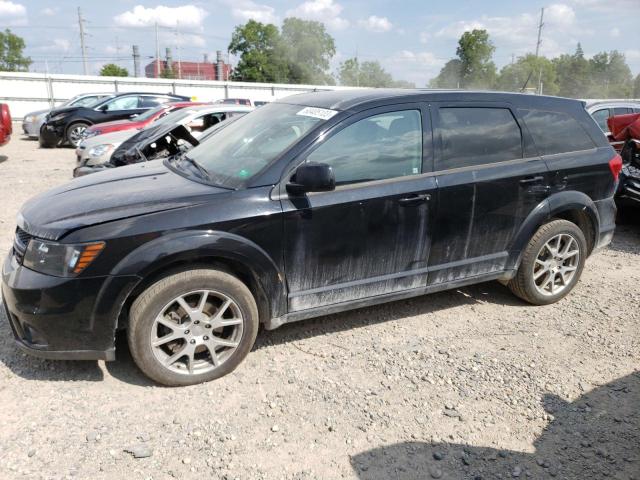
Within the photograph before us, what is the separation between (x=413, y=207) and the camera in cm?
365

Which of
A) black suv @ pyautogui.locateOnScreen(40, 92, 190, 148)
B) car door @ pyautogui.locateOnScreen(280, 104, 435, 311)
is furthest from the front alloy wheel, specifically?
black suv @ pyautogui.locateOnScreen(40, 92, 190, 148)

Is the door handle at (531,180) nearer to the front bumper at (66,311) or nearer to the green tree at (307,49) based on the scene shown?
the front bumper at (66,311)

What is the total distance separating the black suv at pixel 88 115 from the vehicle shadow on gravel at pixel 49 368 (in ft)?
38.6

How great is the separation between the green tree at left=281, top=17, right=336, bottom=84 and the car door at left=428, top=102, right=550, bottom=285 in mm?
65747

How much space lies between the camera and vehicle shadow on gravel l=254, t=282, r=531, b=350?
3.93m

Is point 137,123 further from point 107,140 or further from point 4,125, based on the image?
point 4,125

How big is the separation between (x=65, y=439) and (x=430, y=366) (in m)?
2.26

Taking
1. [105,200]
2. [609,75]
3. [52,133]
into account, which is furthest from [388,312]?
[609,75]

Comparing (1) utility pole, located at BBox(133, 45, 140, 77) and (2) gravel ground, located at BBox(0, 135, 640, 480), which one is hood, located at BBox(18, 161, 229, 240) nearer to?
(2) gravel ground, located at BBox(0, 135, 640, 480)

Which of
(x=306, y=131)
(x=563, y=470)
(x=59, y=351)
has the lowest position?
(x=563, y=470)

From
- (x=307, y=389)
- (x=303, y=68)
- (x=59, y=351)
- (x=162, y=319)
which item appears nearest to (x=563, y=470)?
(x=307, y=389)

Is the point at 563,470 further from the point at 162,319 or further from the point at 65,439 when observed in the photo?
Result: the point at 65,439

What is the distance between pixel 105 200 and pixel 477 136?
8.99 feet

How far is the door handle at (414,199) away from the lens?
3.60m
